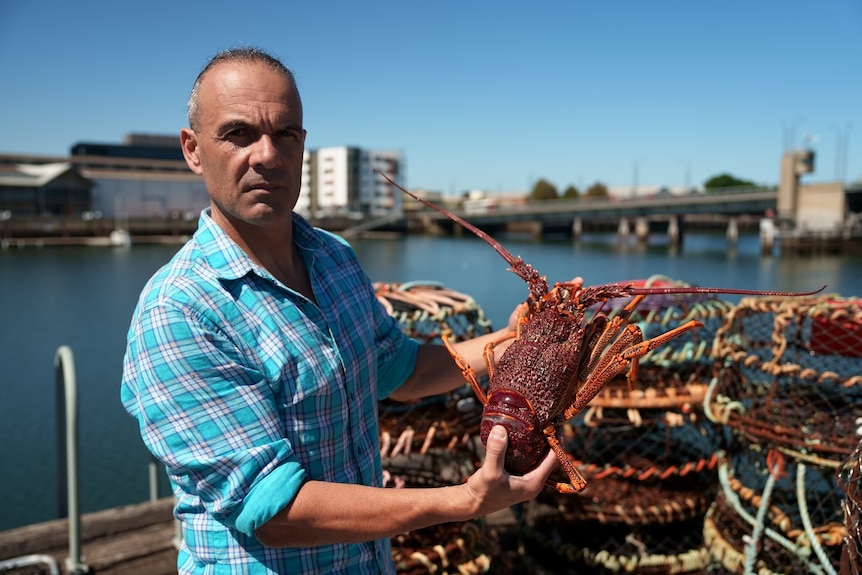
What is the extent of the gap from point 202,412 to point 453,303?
2281 mm

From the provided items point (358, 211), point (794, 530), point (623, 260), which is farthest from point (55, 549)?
point (358, 211)

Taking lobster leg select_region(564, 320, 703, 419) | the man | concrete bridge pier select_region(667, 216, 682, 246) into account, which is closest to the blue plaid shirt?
the man

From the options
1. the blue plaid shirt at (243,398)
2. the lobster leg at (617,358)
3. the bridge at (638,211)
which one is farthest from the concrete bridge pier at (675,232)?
the blue plaid shirt at (243,398)

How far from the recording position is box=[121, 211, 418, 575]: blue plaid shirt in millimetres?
1506

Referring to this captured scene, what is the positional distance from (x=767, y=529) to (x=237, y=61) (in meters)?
3.29

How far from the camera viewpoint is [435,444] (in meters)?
3.48

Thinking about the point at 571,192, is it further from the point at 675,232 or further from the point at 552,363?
the point at 552,363

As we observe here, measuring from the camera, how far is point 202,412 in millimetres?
1511

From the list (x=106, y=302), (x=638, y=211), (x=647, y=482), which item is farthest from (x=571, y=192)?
(x=647, y=482)

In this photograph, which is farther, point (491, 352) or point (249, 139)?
point (491, 352)

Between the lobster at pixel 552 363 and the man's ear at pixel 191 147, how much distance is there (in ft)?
2.63

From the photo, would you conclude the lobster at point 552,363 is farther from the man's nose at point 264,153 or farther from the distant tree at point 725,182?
the distant tree at point 725,182

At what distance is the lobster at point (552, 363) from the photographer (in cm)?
193

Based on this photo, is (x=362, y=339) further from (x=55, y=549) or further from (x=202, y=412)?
(x=55, y=549)
